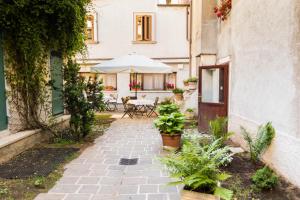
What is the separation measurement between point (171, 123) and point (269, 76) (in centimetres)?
219

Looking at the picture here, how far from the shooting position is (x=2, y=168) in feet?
15.4

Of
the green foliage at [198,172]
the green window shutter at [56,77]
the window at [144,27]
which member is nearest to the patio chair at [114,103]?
the window at [144,27]

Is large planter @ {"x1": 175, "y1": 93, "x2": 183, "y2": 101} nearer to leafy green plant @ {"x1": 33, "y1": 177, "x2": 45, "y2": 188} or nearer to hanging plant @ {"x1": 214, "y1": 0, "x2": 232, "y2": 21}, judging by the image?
hanging plant @ {"x1": 214, "y1": 0, "x2": 232, "y2": 21}

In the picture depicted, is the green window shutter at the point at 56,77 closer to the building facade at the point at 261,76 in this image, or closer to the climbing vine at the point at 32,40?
the climbing vine at the point at 32,40

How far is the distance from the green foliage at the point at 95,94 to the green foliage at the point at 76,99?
13 centimetres

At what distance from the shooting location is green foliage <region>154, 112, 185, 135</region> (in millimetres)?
5957

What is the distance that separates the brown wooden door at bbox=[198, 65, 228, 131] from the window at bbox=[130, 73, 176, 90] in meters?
8.03

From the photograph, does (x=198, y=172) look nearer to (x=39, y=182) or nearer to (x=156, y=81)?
(x=39, y=182)

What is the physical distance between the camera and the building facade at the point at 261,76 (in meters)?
3.94

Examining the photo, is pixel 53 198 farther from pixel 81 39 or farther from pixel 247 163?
pixel 81 39

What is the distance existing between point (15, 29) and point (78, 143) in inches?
113

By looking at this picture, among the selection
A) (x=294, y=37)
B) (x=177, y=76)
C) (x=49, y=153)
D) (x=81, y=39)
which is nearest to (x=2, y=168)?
(x=49, y=153)

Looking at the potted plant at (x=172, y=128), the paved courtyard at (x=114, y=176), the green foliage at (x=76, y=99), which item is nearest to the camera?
the paved courtyard at (x=114, y=176)

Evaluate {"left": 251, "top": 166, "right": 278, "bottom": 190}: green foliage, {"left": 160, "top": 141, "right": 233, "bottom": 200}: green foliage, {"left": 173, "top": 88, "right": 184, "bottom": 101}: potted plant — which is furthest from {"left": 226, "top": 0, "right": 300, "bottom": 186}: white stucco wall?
{"left": 173, "top": 88, "right": 184, "bottom": 101}: potted plant
